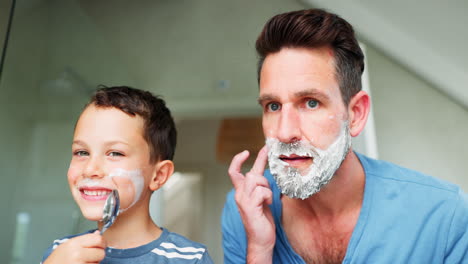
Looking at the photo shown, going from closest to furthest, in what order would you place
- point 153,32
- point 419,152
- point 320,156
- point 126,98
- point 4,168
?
point 320,156, point 126,98, point 4,168, point 419,152, point 153,32

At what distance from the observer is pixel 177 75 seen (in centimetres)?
197

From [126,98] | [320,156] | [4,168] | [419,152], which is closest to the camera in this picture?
[320,156]

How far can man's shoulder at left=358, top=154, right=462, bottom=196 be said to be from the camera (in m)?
0.83

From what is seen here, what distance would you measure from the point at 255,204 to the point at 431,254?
14.6 inches

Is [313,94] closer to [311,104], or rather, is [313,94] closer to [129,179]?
[311,104]

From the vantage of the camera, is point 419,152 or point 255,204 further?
point 419,152

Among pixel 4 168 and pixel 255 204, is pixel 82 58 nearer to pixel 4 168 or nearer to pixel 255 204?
pixel 4 168

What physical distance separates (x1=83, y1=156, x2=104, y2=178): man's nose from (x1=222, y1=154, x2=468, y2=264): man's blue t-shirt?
0.42 m

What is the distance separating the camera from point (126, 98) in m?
0.85

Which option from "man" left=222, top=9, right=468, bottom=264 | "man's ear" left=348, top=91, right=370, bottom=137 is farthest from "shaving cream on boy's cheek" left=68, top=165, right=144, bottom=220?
"man's ear" left=348, top=91, right=370, bottom=137

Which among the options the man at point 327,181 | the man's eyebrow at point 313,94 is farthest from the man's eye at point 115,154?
the man's eyebrow at point 313,94

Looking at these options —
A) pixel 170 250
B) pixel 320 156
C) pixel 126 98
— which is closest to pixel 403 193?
pixel 320 156

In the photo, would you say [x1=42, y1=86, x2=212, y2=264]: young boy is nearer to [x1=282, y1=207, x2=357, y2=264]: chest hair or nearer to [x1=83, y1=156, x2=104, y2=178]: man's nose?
[x1=83, y1=156, x2=104, y2=178]: man's nose

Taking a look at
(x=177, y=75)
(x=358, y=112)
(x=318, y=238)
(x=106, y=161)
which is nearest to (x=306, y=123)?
(x=358, y=112)
